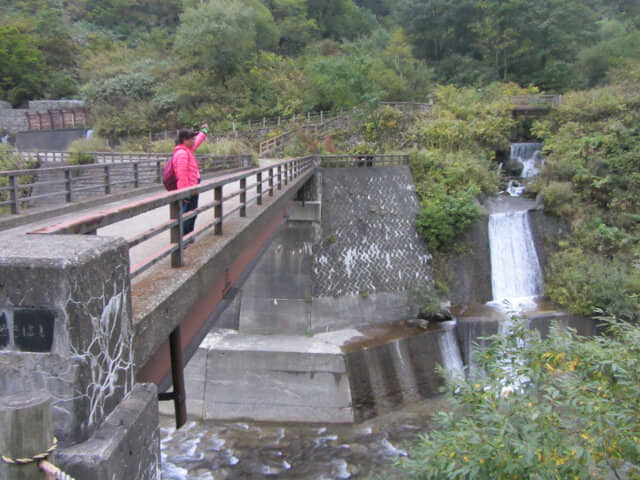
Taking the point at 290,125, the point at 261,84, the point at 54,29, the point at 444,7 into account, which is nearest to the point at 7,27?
the point at 54,29

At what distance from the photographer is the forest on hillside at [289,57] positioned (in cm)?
3484

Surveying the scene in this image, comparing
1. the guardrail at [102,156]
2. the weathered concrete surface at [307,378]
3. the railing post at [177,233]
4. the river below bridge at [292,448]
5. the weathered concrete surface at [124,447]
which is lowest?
the river below bridge at [292,448]

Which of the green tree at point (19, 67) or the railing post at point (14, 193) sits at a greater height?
the green tree at point (19, 67)

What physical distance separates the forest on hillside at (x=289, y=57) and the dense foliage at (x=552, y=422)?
77.2 ft

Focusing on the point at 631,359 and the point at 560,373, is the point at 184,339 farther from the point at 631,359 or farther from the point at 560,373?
the point at 631,359

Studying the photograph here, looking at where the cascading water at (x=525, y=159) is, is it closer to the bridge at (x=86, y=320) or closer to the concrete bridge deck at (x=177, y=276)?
the concrete bridge deck at (x=177, y=276)

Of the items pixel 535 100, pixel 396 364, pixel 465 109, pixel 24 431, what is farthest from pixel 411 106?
pixel 24 431

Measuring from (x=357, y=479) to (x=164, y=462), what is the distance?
5137 mm

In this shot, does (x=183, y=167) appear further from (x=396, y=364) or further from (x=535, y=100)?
(x=535, y=100)

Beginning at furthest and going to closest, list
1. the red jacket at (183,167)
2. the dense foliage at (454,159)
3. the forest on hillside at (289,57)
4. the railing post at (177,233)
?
the forest on hillside at (289,57) < the dense foliage at (454,159) < the red jacket at (183,167) < the railing post at (177,233)

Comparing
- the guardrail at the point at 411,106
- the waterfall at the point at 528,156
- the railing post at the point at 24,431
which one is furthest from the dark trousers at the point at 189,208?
the guardrail at the point at 411,106

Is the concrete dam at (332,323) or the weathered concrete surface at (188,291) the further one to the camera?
the concrete dam at (332,323)

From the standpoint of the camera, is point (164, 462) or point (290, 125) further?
point (290, 125)

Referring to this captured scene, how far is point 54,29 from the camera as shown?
1870 inches
